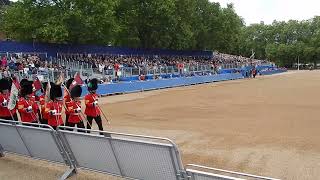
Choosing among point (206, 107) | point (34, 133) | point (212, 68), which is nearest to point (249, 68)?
point (212, 68)

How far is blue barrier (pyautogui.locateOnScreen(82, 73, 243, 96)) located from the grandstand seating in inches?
774

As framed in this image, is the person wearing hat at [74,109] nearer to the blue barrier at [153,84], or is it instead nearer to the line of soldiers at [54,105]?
the line of soldiers at [54,105]

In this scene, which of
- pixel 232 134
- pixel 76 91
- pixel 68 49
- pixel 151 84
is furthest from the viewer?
pixel 68 49

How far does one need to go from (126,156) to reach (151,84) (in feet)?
101

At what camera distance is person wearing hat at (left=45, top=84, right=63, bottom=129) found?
11188 mm

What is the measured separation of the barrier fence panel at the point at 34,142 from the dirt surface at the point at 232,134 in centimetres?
36

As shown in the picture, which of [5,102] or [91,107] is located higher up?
[5,102]

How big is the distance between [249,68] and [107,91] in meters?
34.2

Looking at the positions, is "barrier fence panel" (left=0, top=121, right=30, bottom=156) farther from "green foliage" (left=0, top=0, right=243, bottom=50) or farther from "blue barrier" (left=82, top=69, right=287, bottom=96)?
"green foliage" (left=0, top=0, right=243, bottom=50)

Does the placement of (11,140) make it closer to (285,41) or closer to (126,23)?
(126,23)

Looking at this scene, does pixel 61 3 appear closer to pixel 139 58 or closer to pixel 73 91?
pixel 139 58

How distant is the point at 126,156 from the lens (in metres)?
7.51

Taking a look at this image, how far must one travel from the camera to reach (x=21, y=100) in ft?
39.1

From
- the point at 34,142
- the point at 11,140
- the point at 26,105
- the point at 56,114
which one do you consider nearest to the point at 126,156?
the point at 34,142
